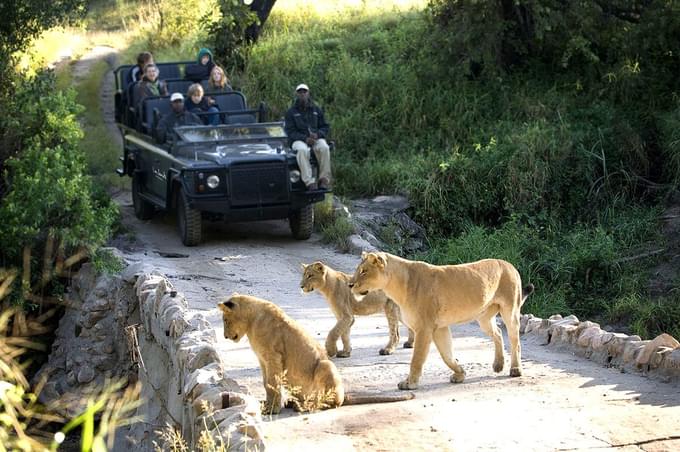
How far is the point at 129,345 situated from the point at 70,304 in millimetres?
2098

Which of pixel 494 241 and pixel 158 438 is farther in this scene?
pixel 494 241

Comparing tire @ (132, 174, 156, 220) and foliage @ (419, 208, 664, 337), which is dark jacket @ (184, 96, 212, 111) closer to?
tire @ (132, 174, 156, 220)

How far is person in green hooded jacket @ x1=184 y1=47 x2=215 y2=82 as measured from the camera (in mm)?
17562

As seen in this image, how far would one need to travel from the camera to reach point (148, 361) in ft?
37.6

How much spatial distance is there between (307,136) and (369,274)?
23.5ft

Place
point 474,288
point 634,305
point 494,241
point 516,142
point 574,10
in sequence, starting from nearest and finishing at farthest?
point 474,288
point 634,305
point 494,241
point 516,142
point 574,10

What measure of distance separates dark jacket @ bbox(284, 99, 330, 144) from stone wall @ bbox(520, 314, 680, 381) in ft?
17.2

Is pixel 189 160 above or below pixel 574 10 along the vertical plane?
below

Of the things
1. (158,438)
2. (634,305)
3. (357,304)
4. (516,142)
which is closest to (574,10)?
(516,142)

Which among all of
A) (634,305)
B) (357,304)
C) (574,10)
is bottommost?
(634,305)

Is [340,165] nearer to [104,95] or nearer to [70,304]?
[70,304]

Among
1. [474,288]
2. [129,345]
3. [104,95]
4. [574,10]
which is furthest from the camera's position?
[104,95]

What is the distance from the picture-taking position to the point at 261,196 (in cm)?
1423

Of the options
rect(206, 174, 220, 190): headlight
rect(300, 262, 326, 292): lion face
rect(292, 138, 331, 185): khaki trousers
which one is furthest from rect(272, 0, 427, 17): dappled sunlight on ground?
rect(300, 262, 326, 292): lion face
